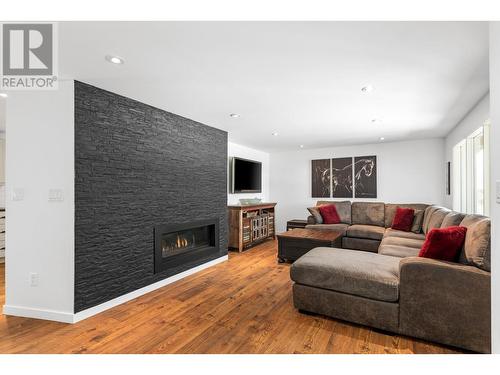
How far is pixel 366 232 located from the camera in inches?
191

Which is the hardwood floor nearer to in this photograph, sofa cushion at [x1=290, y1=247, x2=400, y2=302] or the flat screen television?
sofa cushion at [x1=290, y1=247, x2=400, y2=302]

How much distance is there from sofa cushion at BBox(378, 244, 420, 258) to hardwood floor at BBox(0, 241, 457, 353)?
3.89 ft

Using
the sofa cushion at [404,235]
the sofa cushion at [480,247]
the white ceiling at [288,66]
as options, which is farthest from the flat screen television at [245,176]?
the sofa cushion at [480,247]

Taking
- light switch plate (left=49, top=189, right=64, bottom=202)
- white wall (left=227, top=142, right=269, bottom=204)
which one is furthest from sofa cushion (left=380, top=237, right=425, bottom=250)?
light switch plate (left=49, top=189, right=64, bottom=202)

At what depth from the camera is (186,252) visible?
3.68m

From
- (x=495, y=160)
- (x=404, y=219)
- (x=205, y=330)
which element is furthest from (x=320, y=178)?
(x=495, y=160)

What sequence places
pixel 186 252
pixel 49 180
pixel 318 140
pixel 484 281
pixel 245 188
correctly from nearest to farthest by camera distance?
pixel 484 281
pixel 49 180
pixel 186 252
pixel 318 140
pixel 245 188

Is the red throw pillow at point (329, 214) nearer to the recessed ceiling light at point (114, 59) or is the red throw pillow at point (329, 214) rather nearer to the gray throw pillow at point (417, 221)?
the gray throw pillow at point (417, 221)

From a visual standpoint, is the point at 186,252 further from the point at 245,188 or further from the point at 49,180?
the point at 245,188

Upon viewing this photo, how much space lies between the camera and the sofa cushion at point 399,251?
120 inches
